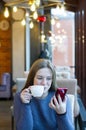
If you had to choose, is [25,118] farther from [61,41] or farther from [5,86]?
[61,41]

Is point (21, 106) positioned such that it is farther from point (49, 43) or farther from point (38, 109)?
point (49, 43)

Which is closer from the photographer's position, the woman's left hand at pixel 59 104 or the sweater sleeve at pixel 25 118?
the woman's left hand at pixel 59 104

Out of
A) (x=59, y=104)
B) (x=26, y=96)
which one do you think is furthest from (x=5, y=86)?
(x=59, y=104)

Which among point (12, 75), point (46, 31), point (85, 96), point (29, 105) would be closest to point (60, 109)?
point (29, 105)

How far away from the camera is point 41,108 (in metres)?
2.21

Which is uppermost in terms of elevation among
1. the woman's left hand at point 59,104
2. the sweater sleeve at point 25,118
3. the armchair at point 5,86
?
the woman's left hand at point 59,104

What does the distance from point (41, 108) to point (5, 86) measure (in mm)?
7334

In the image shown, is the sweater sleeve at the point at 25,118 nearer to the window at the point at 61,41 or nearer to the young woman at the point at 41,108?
the young woman at the point at 41,108

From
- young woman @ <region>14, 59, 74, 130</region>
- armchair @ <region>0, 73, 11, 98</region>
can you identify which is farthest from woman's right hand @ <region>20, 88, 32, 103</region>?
armchair @ <region>0, 73, 11, 98</region>

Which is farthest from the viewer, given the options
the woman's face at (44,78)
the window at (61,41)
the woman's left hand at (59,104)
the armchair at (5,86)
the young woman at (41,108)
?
the window at (61,41)

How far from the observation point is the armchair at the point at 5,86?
942 centimetres

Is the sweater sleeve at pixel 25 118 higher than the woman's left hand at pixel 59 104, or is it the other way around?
the woman's left hand at pixel 59 104

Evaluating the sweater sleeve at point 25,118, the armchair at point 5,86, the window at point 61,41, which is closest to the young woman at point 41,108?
the sweater sleeve at point 25,118

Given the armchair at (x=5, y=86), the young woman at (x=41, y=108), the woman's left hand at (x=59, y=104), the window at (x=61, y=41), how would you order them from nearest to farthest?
the woman's left hand at (x=59, y=104), the young woman at (x=41, y=108), the armchair at (x=5, y=86), the window at (x=61, y=41)
